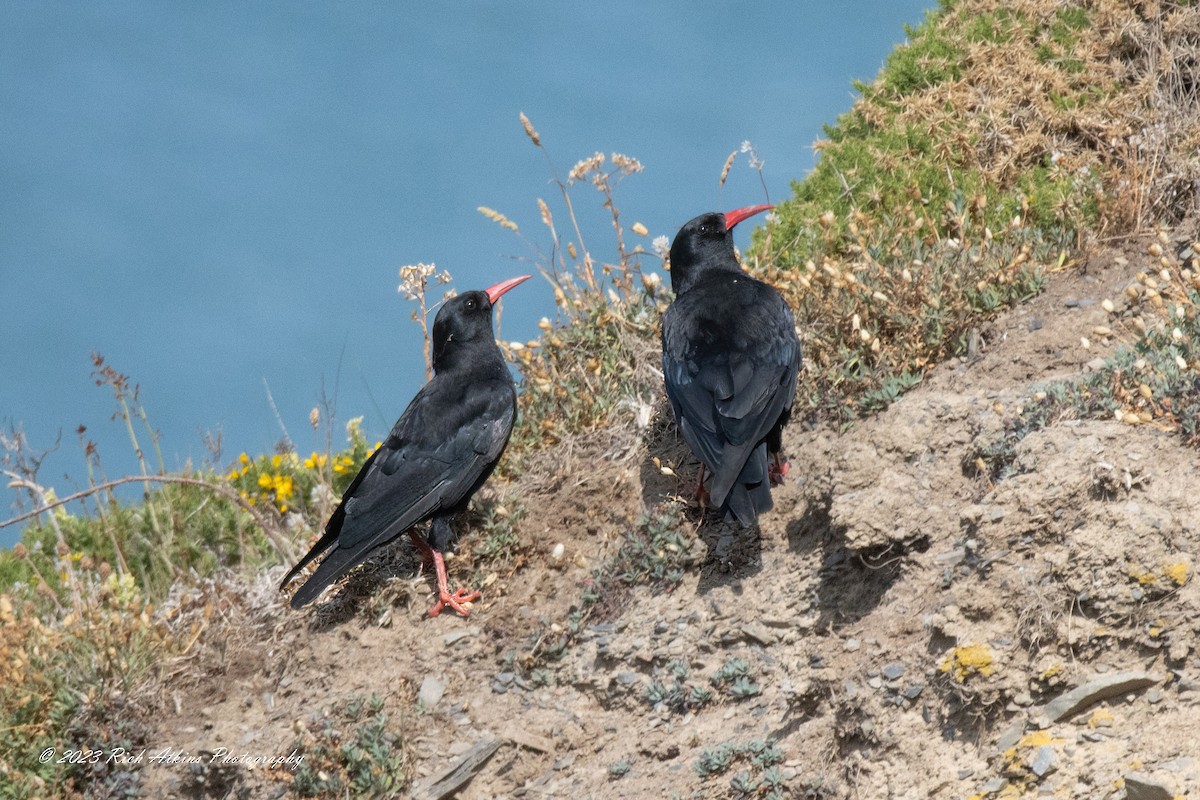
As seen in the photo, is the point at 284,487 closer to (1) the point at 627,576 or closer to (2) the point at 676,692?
(1) the point at 627,576

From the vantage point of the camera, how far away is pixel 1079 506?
226 inches

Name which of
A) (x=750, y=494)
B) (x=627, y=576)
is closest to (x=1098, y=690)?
(x=750, y=494)

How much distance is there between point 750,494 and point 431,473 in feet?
6.71

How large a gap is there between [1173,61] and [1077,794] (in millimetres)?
7910

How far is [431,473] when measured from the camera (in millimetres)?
7434

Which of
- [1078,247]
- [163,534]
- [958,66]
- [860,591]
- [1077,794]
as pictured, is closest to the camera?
[1077,794]

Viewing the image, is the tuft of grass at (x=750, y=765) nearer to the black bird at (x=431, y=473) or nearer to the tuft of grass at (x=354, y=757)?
the tuft of grass at (x=354, y=757)

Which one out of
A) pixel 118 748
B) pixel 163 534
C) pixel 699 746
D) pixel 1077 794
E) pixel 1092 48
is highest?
pixel 1092 48

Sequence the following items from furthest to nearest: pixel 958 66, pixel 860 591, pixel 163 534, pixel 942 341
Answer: pixel 958 66 < pixel 163 534 < pixel 942 341 < pixel 860 591

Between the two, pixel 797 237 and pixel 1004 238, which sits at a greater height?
pixel 797 237

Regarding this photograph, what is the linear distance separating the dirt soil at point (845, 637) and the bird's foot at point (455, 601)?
59 millimetres

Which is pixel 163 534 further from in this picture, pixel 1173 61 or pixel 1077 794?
pixel 1173 61

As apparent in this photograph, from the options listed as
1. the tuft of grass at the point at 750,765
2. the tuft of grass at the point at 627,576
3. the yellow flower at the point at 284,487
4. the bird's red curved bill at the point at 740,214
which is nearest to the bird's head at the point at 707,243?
the bird's red curved bill at the point at 740,214

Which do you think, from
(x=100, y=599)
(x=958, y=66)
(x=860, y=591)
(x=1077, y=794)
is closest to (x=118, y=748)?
(x=100, y=599)
